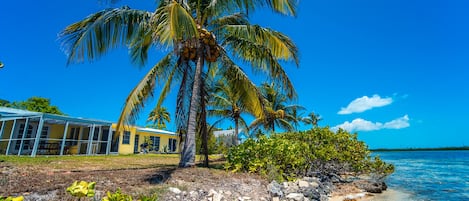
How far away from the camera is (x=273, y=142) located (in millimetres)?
7824

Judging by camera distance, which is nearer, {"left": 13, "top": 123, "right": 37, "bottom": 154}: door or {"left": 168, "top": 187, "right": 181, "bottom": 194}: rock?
{"left": 168, "top": 187, "right": 181, "bottom": 194}: rock

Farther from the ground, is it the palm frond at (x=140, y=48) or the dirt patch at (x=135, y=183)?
the palm frond at (x=140, y=48)

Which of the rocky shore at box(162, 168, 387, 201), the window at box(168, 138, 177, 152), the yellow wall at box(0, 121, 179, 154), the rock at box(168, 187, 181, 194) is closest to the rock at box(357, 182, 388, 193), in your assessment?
the rocky shore at box(162, 168, 387, 201)

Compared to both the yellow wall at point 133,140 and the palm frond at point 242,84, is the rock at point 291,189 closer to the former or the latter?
the palm frond at point 242,84

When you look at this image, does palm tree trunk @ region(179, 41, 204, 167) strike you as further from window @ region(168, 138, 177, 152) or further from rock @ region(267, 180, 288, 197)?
window @ region(168, 138, 177, 152)

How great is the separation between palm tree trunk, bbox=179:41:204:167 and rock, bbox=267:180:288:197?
2.19 meters

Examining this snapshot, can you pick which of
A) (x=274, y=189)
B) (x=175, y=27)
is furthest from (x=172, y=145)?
(x=175, y=27)

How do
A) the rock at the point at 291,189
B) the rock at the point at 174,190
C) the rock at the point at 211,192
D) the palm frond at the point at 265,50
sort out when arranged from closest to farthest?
the rock at the point at 174,190
the rock at the point at 211,192
the rock at the point at 291,189
the palm frond at the point at 265,50

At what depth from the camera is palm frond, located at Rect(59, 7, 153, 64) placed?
6285 millimetres

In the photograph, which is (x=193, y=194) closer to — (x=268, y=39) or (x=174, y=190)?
(x=174, y=190)

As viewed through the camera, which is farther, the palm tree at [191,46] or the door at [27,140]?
the door at [27,140]

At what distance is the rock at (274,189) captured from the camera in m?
5.71

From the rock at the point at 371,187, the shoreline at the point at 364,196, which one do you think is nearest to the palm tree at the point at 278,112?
the rock at the point at 371,187

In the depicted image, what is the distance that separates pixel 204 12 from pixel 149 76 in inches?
92.6
